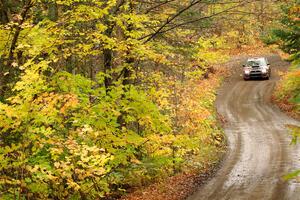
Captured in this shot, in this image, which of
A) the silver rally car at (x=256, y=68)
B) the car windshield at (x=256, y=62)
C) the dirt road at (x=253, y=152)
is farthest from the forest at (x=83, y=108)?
the silver rally car at (x=256, y=68)

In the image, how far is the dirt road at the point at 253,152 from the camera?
13.0 meters

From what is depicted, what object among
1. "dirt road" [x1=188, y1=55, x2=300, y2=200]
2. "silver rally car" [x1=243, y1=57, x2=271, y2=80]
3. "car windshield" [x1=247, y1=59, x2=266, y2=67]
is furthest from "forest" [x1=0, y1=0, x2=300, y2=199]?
"silver rally car" [x1=243, y1=57, x2=271, y2=80]

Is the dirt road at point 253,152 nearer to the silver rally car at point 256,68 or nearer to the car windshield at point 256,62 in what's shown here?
the silver rally car at point 256,68

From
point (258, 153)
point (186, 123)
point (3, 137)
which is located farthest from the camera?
point (258, 153)

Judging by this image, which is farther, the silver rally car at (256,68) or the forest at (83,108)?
the silver rally car at (256,68)

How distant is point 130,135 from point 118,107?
87 centimetres

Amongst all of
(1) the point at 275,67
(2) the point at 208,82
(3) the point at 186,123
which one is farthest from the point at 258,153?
(1) the point at 275,67

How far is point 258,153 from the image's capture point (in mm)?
18047

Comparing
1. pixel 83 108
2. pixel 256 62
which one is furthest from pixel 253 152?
pixel 256 62

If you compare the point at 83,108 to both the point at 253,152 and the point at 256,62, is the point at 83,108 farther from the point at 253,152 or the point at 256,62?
the point at 256,62

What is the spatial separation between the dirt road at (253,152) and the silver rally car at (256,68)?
7.86ft

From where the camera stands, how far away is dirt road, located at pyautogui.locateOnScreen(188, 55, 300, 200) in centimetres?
1303

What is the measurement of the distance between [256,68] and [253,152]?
19484mm

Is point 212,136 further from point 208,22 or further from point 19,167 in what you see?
point 19,167
